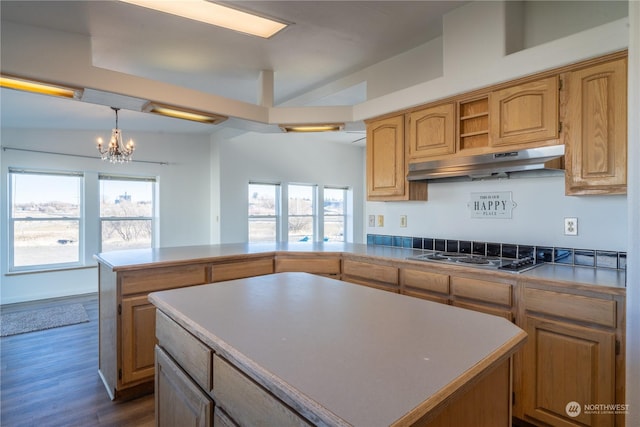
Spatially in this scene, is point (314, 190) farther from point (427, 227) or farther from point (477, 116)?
point (477, 116)

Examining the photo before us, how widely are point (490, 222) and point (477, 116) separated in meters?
0.81

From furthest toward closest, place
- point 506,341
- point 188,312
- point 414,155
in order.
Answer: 1. point 414,155
2. point 188,312
3. point 506,341

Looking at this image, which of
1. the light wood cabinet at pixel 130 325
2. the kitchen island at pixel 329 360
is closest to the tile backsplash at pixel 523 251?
the kitchen island at pixel 329 360

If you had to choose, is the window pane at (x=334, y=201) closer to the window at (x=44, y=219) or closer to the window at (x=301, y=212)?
the window at (x=301, y=212)

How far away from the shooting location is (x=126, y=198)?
5.16 m

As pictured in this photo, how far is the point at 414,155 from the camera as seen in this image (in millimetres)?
2752

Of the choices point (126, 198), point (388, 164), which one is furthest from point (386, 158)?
point (126, 198)

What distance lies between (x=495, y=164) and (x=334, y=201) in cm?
472

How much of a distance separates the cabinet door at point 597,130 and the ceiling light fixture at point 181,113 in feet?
8.42

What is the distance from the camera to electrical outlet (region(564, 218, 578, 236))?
2.13 meters

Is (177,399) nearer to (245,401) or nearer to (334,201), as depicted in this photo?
(245,401)

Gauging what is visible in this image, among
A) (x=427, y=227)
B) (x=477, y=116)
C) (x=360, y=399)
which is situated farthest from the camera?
(x=427, y=227)

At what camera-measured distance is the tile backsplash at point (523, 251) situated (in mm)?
2006

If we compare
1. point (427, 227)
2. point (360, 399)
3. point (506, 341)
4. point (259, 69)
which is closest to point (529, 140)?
point (427, 227)
